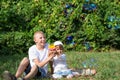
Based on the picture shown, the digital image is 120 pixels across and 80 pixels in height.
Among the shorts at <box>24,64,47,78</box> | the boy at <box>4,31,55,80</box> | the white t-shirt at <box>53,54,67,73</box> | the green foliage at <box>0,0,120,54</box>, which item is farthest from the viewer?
the green foliage at <box>0,0,120,54</box>

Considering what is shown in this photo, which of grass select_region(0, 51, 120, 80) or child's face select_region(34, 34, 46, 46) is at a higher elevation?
child's face select_region(34, 34, 46, 46)

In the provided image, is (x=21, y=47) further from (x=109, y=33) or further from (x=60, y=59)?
(x=60, y=59)

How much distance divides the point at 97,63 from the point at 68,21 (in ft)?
8.93

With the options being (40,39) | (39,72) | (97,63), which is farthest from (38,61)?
(97,63)

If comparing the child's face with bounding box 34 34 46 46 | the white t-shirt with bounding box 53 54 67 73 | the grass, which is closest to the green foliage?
the grass

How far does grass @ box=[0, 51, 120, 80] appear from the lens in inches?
274

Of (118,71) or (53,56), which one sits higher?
(53,56)

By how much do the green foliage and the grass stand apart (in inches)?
26.0

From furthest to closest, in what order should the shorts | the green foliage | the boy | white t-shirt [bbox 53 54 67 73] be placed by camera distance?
1. the green foliage
2. white t-shirt [bbox 53 54 67 73]
3. the shorts
4. the boy

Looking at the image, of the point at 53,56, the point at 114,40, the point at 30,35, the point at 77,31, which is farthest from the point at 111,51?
the point at 53,56

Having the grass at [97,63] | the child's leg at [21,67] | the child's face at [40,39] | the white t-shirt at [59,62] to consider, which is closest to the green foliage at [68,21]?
the grass at [97,63]

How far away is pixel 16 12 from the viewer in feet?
35.0

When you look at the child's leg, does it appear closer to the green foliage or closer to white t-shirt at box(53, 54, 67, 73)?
white t-shirt at box(53, 54, 67, 73)

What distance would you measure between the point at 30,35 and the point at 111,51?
202 centimetres
